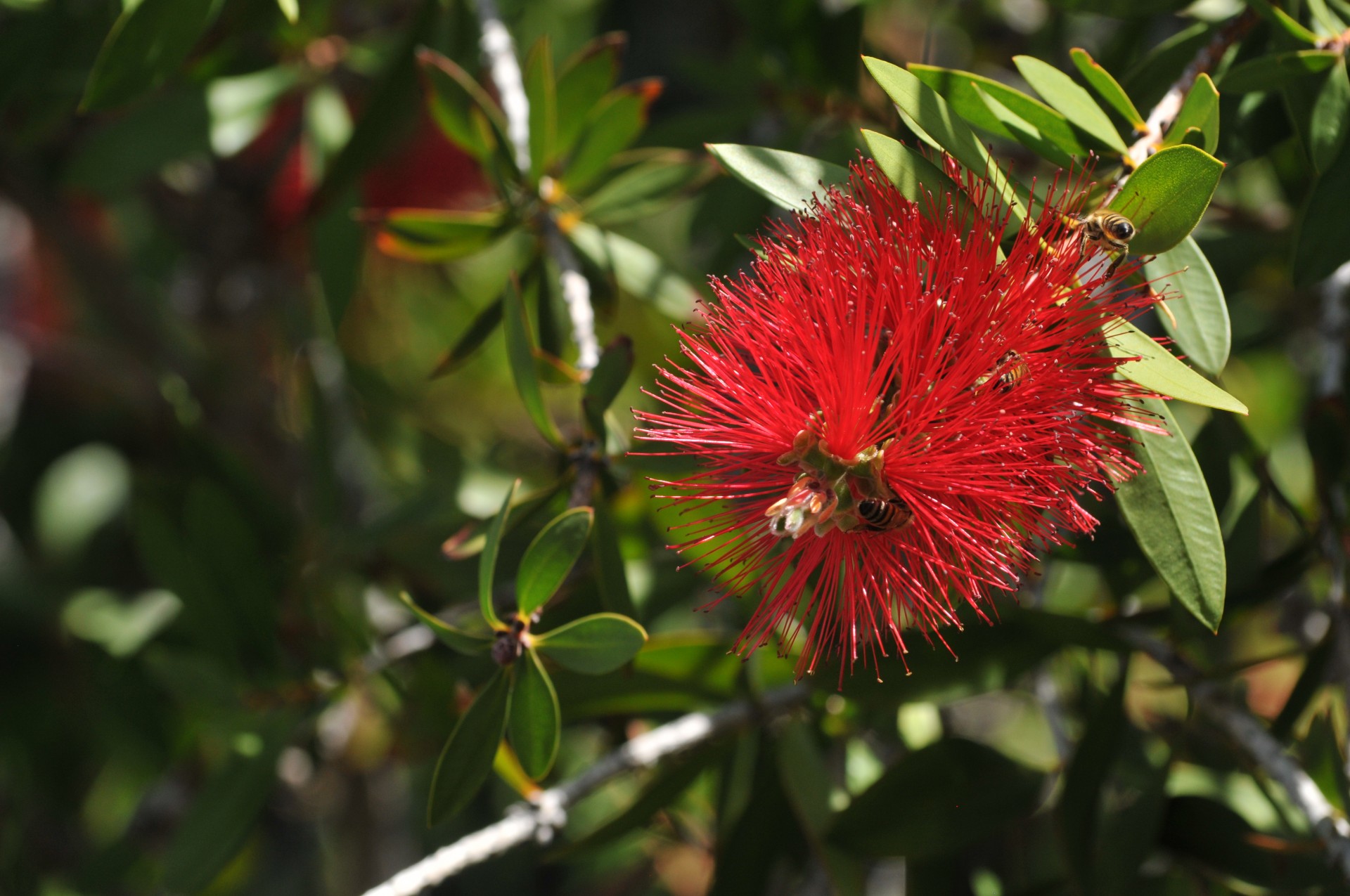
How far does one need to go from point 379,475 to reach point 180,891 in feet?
2.44

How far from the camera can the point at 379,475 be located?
159 cm

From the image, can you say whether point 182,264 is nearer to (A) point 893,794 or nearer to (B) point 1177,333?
(A) point 893,794

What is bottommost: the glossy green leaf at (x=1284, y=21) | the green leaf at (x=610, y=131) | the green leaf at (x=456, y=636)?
the green leaf at (x=456, y=636)

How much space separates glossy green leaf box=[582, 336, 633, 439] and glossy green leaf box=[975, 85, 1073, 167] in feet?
0.99

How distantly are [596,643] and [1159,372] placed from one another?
16.0 inches

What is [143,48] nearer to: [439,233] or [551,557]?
[439,233]

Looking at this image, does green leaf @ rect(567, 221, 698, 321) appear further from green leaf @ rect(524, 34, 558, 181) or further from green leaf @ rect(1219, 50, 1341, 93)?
green leaf @ rect(1219, 50, 1341, 93)

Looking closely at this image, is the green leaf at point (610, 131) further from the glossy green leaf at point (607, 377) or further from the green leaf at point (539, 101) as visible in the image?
the glossy green leaf at point (607, 377)

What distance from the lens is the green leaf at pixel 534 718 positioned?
2.25ft

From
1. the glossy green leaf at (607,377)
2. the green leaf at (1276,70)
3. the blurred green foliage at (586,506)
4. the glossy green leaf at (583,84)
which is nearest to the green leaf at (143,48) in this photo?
the blurred green foliage at (586,506)

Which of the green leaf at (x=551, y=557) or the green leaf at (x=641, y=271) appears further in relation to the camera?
the green leaf at (x=641, y=271)

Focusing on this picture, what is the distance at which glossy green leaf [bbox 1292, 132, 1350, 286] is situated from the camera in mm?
699

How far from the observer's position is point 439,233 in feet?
3.04

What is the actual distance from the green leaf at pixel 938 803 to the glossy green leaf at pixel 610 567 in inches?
12.2
